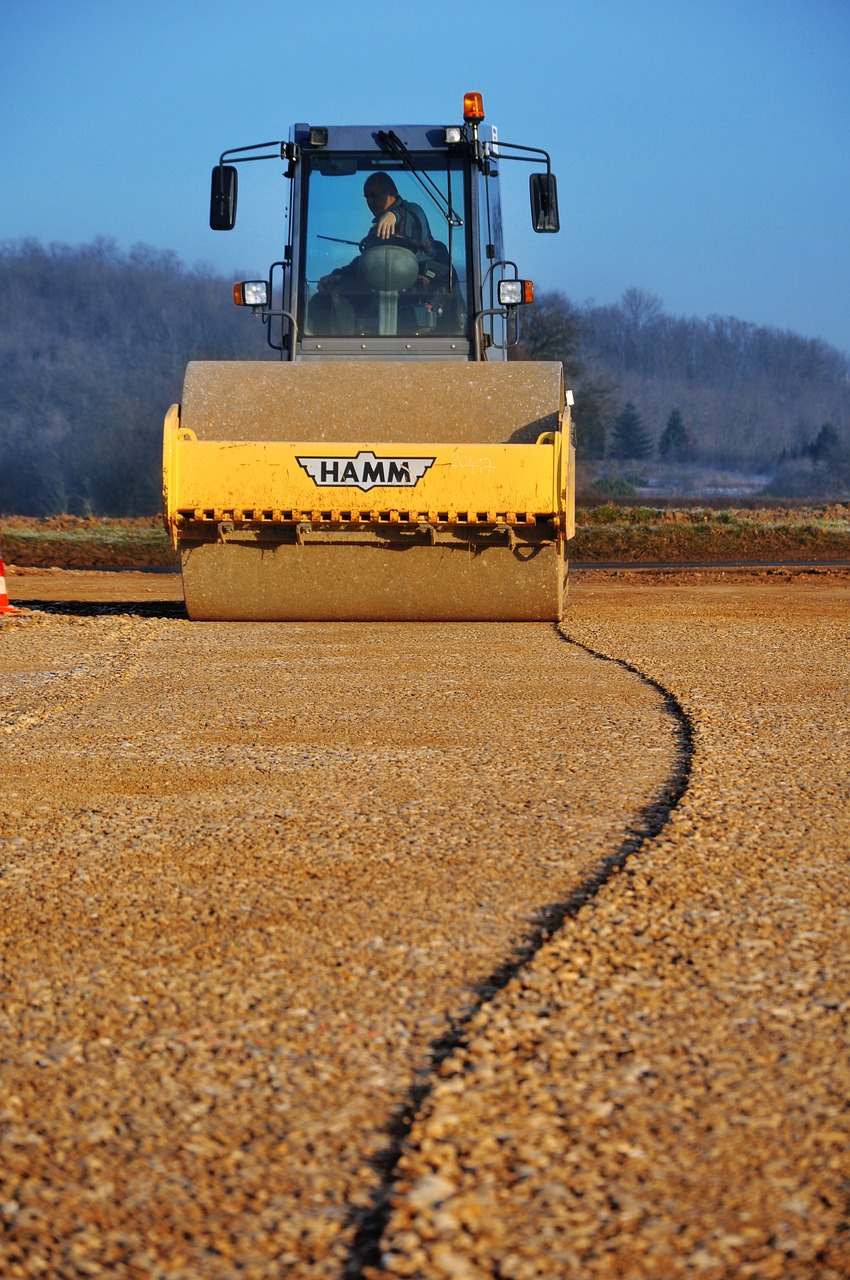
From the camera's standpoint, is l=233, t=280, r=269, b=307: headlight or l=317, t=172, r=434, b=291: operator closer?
l=233, t=280, r=269, b=307: headlight

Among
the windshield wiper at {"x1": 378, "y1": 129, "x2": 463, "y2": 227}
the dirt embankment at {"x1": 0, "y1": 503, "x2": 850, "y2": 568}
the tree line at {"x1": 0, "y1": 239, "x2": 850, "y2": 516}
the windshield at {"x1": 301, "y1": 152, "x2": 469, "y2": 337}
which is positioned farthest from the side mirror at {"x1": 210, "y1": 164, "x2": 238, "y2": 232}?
the tree line at {"x1": 0, "y1": 239, "x2": 850, "y2": 516}

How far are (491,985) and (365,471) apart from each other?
5.69 m

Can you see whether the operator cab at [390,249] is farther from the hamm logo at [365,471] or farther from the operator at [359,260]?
the hamm logo at [365,471]

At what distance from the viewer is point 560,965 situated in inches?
113

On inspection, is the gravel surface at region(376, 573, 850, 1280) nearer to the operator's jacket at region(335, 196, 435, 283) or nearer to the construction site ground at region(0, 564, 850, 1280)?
the construction site ground at region(0, 564, 850, 1280)

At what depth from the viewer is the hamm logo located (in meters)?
8.24

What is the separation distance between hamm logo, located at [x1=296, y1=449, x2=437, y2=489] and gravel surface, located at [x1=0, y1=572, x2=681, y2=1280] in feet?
6.14

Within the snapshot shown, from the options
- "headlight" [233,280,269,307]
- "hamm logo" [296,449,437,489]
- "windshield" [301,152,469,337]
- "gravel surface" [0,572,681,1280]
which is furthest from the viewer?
"windshield" [301,152,469,337]

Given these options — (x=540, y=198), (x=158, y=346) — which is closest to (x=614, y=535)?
(x=540, y=198)

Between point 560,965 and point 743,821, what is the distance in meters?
1.26

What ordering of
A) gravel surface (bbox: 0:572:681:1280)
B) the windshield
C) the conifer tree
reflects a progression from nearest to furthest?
1. gravel surface (bbox: 0:572:681:1280)
2. the windshield
3. the conifer tree

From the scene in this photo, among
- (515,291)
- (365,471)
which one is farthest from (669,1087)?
(515,291)

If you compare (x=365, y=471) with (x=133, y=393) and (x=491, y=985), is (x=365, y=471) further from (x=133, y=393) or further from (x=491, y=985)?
(x=133, y=393)

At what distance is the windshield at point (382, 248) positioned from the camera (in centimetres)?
983
